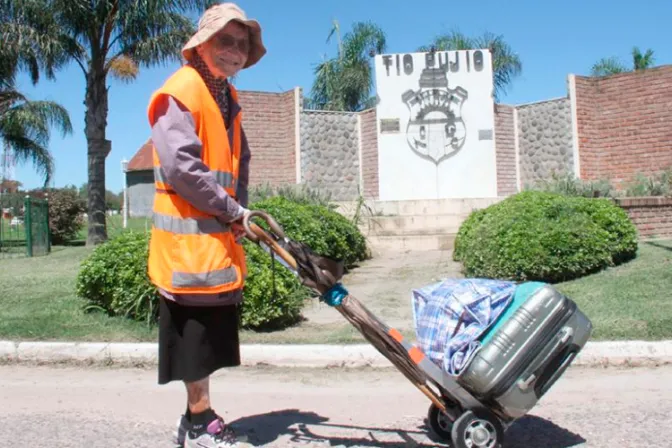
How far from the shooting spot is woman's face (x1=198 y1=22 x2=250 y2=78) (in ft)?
10.5

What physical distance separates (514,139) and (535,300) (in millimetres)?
15257

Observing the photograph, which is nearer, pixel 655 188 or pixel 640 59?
pixel 655 188

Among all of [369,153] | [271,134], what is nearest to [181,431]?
[369,153]

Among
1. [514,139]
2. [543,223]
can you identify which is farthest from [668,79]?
[543,223]

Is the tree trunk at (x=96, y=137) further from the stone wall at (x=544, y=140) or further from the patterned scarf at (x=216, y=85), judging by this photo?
the patterned scarf at (x=216, y=85)

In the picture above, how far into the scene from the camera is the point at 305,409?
4.21 meters

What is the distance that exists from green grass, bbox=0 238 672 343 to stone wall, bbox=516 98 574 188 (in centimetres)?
881

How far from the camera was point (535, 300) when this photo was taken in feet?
10.3

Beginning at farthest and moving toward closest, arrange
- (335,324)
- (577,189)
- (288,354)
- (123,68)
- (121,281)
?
(123,68) → (577,189) → (335,324) → (121,281) → (288,354)

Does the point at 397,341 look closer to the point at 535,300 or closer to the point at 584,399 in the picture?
the point at 535,300

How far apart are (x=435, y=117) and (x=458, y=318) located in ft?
42.7

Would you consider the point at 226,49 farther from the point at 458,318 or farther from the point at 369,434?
the point at 369,434

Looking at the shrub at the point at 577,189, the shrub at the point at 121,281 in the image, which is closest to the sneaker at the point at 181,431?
the shrub at the point at 121,281

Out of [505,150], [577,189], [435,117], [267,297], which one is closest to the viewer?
[267,297]
